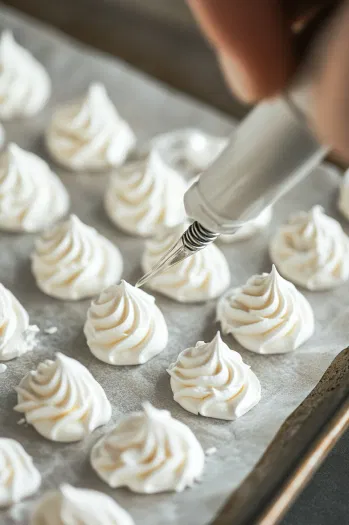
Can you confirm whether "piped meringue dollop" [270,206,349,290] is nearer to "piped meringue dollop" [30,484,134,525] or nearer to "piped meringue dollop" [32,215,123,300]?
"piped meringue dollop" [32,215,123,300]

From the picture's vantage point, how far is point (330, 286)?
2.34 metres

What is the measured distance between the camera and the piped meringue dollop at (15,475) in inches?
66.8

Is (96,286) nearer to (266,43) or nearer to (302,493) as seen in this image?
(302,493)

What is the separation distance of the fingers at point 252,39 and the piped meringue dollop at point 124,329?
35.2 inches

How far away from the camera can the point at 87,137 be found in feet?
8.81

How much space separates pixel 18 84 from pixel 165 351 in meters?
1.26

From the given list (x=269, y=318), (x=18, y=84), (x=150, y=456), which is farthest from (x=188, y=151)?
(x=150, y=456)

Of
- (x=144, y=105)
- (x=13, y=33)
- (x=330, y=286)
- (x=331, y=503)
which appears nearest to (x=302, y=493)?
(x=331, y=503)

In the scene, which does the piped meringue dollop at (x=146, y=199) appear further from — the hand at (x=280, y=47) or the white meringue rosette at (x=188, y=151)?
the hand at (x=280, y=47)

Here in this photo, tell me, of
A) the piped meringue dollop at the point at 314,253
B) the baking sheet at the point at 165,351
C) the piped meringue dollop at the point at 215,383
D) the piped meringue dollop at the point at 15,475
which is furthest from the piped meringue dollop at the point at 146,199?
the piped meringue dollop at the point at 15,475

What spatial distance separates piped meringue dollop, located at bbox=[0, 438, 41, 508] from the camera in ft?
5.57

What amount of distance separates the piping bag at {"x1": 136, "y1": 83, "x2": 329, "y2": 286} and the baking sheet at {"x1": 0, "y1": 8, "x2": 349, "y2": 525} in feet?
2.05

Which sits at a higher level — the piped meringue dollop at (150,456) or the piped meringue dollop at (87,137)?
the piped meringue dollop at (150,456)

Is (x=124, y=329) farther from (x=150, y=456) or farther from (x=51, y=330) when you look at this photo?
(x=150, y=456)
